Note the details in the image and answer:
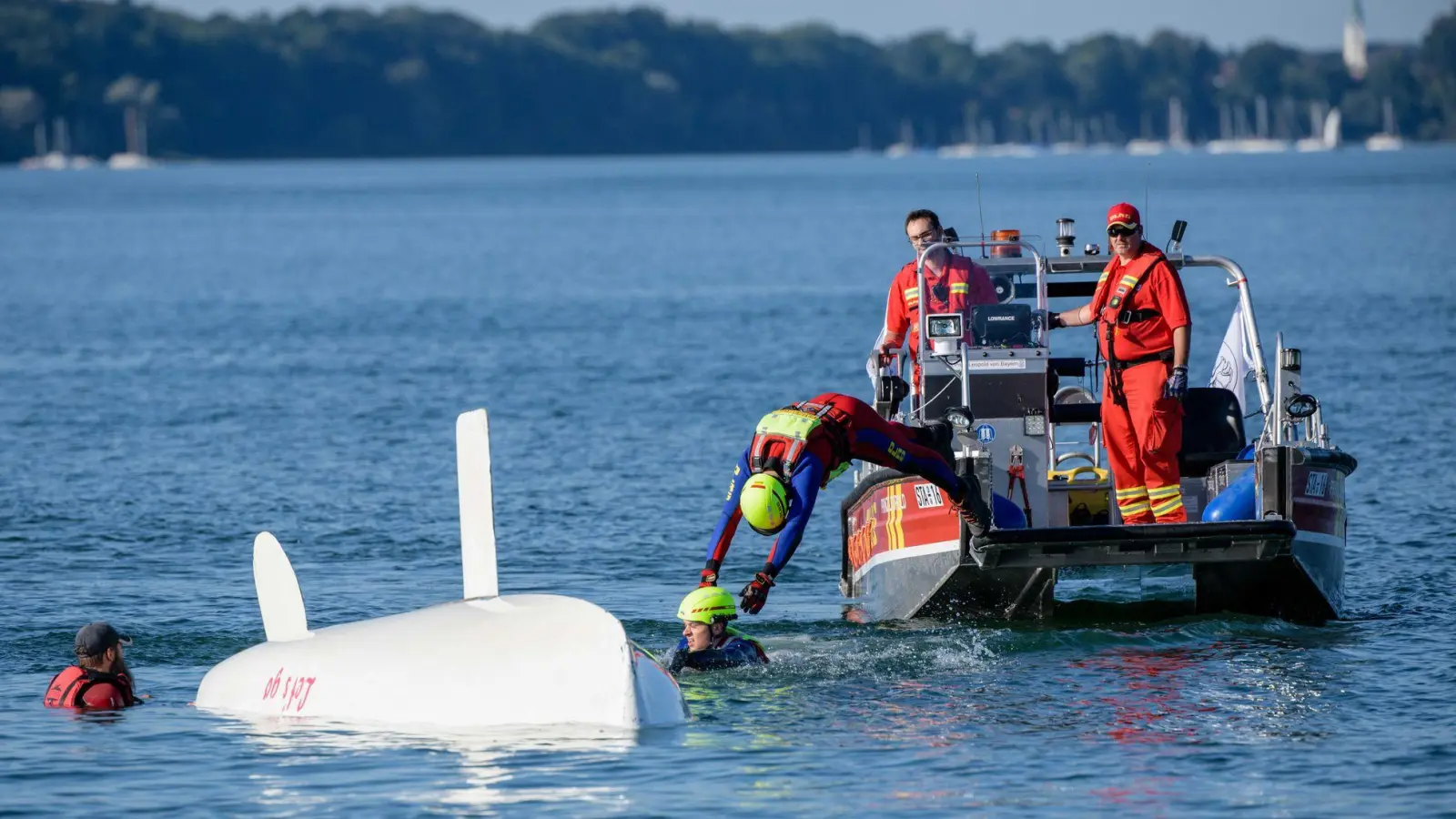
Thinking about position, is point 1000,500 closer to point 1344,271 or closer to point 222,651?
point 222,651

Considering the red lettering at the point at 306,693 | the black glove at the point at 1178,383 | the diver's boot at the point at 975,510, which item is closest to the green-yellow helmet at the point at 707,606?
the diver's boot at the point at 975,510

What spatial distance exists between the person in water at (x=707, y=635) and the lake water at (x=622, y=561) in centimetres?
14

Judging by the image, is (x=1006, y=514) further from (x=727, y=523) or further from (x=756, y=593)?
(x=756, y=593)

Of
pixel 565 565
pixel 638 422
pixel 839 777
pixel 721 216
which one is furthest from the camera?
pixel 721 216

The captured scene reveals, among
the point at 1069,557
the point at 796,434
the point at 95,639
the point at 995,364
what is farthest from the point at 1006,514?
the point at 95,639

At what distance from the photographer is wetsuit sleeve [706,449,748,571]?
12.5 metres

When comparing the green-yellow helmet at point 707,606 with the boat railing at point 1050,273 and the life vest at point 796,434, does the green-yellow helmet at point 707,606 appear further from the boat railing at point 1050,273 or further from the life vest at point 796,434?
the boat railing at point 1050,273

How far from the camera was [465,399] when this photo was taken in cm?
2966

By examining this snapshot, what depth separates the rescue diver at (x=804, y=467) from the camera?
12.0 meters

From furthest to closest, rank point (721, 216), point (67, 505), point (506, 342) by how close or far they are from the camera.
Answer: point (721, 216) < point (506, 342) < point (67, 505)

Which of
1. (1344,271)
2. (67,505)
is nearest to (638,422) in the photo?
(67,505)

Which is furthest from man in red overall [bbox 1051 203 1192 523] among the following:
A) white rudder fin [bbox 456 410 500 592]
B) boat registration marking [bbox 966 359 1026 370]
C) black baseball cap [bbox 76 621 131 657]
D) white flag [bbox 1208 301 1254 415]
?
black baseball cap [bbox 76 621 131 657]

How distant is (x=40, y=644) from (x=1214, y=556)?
757 cm

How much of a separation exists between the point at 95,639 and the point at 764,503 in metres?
3.78
